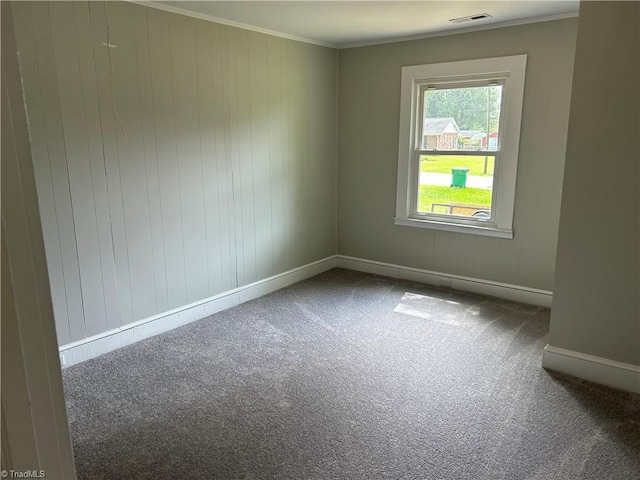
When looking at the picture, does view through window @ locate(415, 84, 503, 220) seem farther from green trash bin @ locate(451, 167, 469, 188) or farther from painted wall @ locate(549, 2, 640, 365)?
painted wall @ locate(549, 2, 640, 365)

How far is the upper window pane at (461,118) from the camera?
157 inches

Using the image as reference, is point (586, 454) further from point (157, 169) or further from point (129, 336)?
point (157, 169)

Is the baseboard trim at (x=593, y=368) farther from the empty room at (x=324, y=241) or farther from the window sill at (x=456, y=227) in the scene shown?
the window sill at (x=456, y=227)

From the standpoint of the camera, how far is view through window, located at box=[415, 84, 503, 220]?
4.03m

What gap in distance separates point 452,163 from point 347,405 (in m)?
2.65

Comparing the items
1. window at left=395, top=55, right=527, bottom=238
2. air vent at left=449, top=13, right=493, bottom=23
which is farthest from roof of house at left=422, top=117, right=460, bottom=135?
air vent at left=449, top=13, right=493, bottom=23

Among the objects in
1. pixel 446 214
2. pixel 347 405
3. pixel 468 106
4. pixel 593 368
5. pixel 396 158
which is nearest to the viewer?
pixel 347 405

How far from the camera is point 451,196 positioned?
4.37 m

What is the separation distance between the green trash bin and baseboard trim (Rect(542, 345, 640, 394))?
1855 mm

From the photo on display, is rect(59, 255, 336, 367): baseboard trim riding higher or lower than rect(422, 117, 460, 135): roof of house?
lower

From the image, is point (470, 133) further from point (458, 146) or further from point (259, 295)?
point (259, 295)

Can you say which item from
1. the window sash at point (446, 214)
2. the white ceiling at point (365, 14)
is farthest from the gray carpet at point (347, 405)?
the white ceiling at point (365, 14)

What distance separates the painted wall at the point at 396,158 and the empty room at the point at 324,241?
2 cm

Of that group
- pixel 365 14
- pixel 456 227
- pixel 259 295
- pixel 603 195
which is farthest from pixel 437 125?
pixel 259 295
